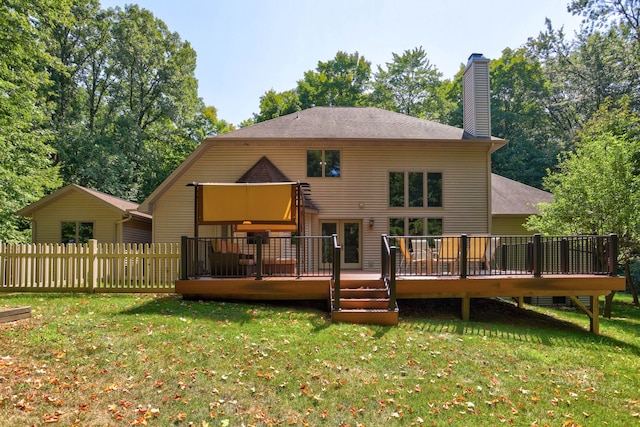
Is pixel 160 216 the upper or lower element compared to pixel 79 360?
upper

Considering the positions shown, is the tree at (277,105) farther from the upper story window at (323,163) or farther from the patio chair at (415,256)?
the patio chair at (415,256)

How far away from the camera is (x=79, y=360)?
17.9 feet

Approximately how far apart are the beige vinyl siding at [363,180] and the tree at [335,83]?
61.5 feet

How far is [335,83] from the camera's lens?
34281 mm

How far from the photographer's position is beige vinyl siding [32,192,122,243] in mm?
18219

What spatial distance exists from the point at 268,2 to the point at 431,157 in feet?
27.2

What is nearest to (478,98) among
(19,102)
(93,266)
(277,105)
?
(93,266)

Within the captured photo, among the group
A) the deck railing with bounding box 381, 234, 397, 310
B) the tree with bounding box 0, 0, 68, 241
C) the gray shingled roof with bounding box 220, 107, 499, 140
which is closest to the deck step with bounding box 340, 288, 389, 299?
the deck railing with bounding box 381, 234, 397, 310

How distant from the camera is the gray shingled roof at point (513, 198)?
59.4ft

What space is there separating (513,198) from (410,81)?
876 inches

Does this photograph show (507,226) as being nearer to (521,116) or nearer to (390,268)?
(390,268)

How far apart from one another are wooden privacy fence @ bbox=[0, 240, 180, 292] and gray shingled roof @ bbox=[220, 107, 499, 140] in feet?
20.4

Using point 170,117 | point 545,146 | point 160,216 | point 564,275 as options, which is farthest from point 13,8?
point 545,146

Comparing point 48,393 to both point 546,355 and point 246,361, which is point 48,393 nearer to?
point 246,361
